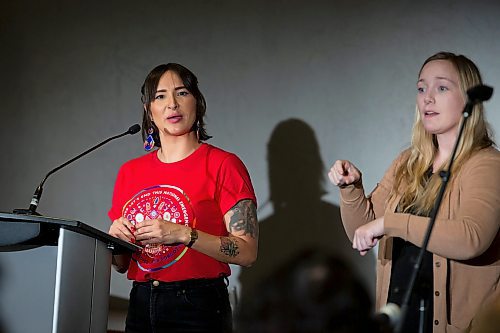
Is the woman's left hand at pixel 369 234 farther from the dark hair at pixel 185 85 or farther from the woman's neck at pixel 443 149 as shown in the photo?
the dark hair at pixel 185 85

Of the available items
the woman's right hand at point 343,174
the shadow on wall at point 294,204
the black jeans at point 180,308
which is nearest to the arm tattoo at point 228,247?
the black jeans at point 180,308

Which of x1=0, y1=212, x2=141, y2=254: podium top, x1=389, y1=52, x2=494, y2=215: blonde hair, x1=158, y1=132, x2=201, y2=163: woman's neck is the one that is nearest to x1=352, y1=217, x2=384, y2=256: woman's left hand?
x1=389, y1=52, x2=494, y2=215: blonde hair

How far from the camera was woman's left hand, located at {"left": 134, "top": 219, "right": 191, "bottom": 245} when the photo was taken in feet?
7.14

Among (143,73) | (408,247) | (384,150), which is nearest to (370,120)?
(384,150)

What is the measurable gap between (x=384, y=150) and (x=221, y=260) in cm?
133

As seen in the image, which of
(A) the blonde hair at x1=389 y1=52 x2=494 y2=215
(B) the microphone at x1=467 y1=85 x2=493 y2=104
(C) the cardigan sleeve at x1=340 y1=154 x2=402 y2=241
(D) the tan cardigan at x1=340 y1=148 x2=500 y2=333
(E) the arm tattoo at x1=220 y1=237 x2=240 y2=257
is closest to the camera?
(B) the microphone at x1=467 y1=85 x2=493 y2=104

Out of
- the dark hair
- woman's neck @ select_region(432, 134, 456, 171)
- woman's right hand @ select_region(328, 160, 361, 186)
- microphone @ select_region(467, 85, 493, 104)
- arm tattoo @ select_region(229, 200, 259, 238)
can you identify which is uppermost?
the dark hair

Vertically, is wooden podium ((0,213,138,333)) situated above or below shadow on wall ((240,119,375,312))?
below

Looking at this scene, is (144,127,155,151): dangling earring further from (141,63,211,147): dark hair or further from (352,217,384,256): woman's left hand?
(352,217,384,256): woman's left hand

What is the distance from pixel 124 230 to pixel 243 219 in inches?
15.0

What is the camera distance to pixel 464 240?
1.88 m

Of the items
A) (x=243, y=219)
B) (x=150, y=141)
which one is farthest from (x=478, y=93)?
(x=150, y=141)

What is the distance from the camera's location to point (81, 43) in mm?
3973

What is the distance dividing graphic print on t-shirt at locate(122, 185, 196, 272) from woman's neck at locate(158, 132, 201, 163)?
0.13 m
